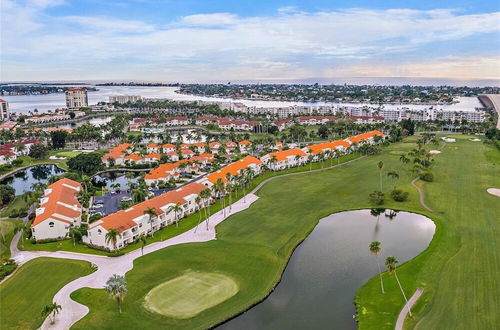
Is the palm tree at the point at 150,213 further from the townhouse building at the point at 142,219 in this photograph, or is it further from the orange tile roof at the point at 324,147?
the orange tile roof at the point at 324,147

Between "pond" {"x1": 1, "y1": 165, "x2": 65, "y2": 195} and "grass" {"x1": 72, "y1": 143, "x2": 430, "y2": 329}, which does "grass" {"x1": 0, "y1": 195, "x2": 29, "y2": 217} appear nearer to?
"pond" {"x1": 1, "y1": 165, "x2": 65, "y2": 195}

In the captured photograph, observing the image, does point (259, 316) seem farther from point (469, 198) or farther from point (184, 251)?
point (469, 198)

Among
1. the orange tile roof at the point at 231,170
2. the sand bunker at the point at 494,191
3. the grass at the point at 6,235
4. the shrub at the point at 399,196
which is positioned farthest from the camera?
the orange tile roof at the point at 231,170

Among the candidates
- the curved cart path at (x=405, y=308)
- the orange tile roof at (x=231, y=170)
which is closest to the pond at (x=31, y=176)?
the orange tile roof at (x=231, y=170)

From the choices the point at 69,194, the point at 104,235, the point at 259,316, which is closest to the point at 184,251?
the point at 104,235

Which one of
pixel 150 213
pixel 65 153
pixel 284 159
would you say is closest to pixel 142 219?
pixel 150 213

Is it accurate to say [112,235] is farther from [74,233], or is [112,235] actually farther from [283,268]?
[283,268]
